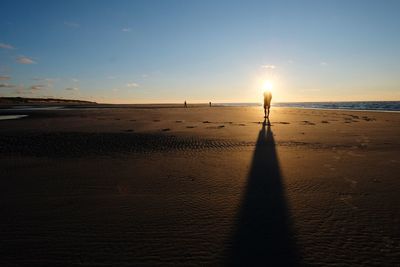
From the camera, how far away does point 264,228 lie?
4594mm

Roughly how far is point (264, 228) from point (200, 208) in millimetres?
1340

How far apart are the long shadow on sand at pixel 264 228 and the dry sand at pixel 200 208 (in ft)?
0.06

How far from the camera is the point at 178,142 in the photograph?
13.2 metres

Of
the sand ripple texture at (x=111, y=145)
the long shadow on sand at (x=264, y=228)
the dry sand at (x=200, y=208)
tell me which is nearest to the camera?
the long shadow on sand at (x=264, y=228)

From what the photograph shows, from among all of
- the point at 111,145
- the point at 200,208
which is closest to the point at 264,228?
the point at 200,208

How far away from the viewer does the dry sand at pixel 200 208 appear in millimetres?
3916

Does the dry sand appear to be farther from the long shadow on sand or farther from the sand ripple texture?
the sand ripple texture

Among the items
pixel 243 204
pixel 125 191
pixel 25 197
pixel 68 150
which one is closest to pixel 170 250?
pixel 243 204

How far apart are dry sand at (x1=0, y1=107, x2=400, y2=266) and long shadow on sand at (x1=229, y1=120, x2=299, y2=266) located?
0.02 meters

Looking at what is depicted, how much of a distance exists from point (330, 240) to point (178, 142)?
30.9ft

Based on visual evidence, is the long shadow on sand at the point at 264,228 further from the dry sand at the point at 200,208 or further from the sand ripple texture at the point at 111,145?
the sand ripple texture at the point at 111,145

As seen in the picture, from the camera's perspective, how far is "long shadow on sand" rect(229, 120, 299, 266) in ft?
12.4

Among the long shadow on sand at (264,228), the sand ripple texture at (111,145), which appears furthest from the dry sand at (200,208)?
the sand ripple texture at (111,145)

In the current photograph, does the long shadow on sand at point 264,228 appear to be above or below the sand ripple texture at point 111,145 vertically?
below
